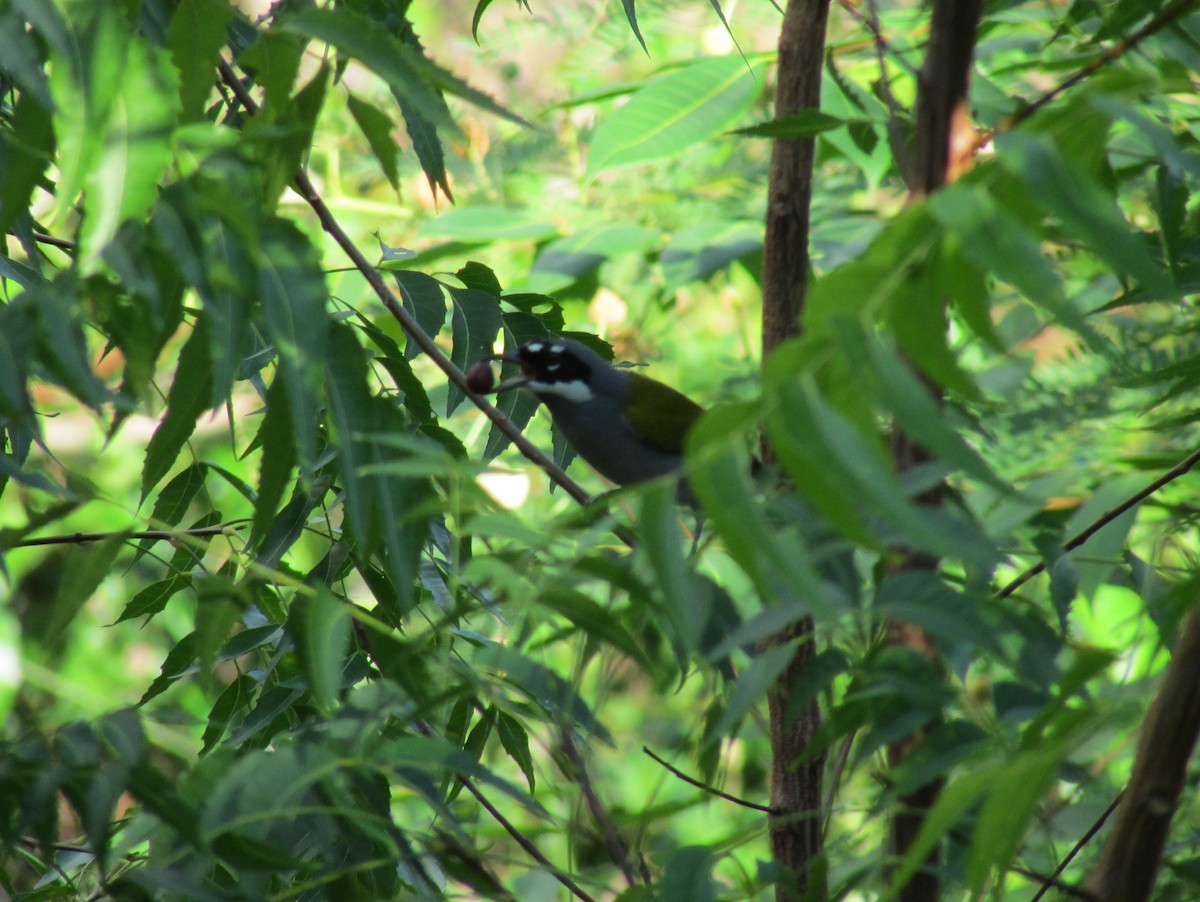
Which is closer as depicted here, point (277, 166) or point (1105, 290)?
point (277, 166)

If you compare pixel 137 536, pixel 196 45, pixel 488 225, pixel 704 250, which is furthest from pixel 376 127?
pixel 488 225

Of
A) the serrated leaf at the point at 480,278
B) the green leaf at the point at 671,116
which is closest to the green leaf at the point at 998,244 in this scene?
the serrated leaf at the point at 480,278

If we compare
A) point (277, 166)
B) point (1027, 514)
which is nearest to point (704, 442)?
point (1027, 514)

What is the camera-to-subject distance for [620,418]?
10.5ft

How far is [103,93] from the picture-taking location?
102 centimetres

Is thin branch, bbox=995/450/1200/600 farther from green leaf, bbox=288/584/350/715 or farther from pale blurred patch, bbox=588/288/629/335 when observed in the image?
pale blurred patch, bbox=588/288/629/335

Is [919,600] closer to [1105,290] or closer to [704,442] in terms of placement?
[704,442]

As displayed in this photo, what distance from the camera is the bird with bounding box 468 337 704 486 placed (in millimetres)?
3141

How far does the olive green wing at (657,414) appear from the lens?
3188 millimetres

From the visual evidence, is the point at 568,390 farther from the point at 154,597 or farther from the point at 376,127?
the point at 376,127

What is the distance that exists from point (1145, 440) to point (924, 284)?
92.2 inches

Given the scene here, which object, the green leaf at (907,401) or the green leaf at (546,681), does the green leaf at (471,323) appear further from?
the green leaf at (907,401)

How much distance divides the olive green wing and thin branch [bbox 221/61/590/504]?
1.47m

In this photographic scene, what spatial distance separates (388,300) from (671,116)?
103 centimetres
